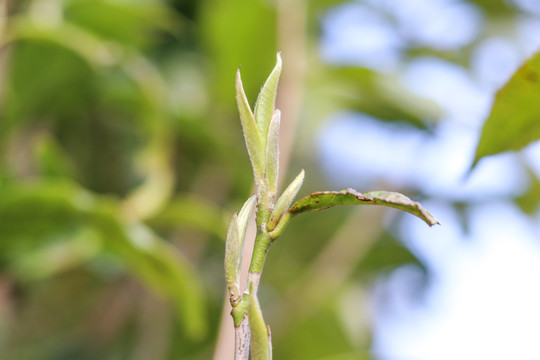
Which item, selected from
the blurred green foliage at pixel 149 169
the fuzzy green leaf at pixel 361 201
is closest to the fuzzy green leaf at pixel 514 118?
the fuzzy green leaf at pixel 361 201

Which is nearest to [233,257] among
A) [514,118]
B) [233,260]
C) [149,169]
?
[233,260]

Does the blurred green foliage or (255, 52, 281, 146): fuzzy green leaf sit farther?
the blurred green foliage

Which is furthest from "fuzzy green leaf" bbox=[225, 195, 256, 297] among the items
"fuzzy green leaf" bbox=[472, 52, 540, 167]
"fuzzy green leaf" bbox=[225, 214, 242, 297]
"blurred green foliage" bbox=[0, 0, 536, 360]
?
"blurred green foliage" bbox=[0, 0, 536, 360]

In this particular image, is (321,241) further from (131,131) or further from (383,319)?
(131,131)

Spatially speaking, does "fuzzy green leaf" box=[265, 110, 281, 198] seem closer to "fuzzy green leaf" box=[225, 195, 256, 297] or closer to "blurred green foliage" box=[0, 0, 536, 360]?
"fuzzy green leaf" box=[225, 195, 256, 297]

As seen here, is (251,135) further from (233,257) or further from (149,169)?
(149,169)

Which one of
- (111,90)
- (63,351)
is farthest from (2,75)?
(63,351)
